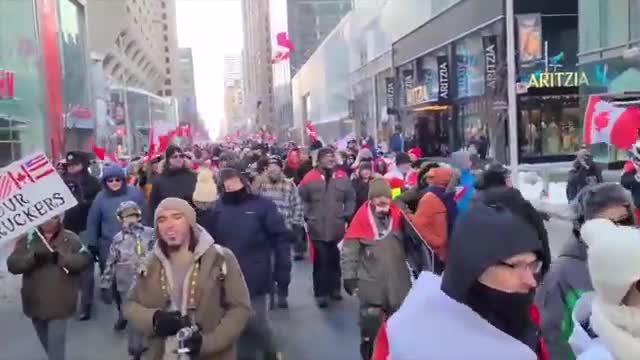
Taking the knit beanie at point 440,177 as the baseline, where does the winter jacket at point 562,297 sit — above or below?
below

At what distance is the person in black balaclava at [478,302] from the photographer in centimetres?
223

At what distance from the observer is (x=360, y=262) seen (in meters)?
6.57

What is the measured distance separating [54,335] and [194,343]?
2788mm

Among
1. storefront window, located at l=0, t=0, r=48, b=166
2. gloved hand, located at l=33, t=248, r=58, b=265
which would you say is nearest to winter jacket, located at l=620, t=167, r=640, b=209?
gloved hand, located at l=33, t=248, r=58, b=265

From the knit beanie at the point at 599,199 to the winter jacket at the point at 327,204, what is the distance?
568cm

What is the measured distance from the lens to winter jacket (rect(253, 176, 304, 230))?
33.7 feet

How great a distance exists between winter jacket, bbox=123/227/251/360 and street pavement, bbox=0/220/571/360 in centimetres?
329

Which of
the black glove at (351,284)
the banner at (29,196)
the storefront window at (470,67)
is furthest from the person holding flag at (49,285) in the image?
the storefront window at (470,67)

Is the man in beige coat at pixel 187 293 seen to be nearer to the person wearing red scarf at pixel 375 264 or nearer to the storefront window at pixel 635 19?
the person wearing red scarf at pixel 375 264

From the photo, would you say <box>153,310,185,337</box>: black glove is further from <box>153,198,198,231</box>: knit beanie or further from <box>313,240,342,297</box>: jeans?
<box>313,240,342,297</box>: jeans

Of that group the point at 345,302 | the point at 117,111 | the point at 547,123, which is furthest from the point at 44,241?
the point at 117,111

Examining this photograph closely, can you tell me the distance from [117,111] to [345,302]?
59.3 metres

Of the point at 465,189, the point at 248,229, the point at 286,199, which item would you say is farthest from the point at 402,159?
the point at 248,229

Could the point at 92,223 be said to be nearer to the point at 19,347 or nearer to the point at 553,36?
the point at 19,347
